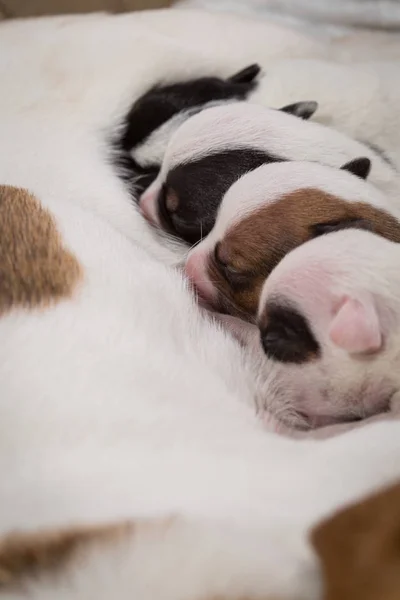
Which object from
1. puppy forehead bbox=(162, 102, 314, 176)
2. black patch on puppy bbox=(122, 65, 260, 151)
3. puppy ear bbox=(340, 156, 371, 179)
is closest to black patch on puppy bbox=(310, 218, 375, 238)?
puppy ear bbox=(340, 156, 371, 179)

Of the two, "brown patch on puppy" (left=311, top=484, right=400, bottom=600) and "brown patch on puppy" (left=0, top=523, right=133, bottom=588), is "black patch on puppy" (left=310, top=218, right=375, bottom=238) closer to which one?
"brown patch on puppy" (left=311, top=484, right=400, bottom=600)

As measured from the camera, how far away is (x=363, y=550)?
→ 68 cm

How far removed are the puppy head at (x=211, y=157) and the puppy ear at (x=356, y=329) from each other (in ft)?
1.74

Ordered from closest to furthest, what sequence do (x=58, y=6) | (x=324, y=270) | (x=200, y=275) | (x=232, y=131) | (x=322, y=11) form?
(x=324, y=270)
(x=200, y=275)
(x=232, y=131)
(x=322, y=11)
(x=58, y=6)

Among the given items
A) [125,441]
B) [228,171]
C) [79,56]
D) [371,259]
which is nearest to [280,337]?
[371,259]

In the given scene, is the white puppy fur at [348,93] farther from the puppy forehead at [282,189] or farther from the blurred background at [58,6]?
the blurred background at [58,6]

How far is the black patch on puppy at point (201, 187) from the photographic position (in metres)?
1.49

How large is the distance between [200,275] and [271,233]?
0.52ft

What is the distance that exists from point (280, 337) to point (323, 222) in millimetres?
269

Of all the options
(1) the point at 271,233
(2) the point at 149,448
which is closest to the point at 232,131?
(1) the point at 271,233

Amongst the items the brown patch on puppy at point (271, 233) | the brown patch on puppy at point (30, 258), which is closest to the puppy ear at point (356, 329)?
the brown patch on puppy at point (271, 233)

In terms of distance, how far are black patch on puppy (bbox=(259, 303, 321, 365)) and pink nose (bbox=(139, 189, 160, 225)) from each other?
47 centimetres

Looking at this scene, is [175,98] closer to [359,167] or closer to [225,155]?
[225,155]

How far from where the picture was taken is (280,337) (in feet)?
3.75
